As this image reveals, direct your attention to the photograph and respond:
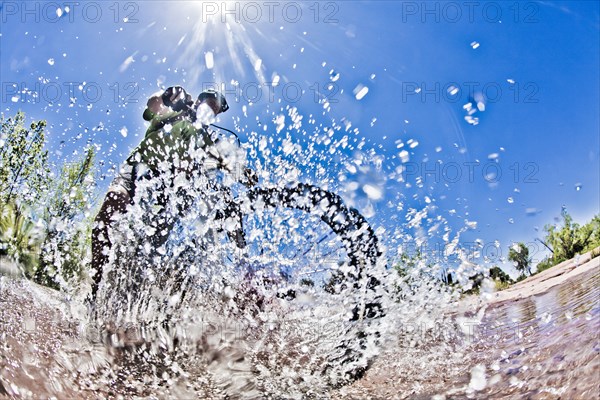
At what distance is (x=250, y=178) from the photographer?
322cm

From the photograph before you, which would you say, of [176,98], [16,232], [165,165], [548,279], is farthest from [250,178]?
[16,232]

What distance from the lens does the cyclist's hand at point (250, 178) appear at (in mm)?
3207

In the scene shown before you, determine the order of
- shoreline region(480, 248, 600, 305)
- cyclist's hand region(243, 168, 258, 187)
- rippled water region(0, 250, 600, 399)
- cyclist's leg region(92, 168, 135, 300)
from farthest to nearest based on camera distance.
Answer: shoreline region(480, 248, 600, 305), cyclist's hand region(243, 168, 258, 187), cyclist's leg region(92, 168, 135, 300), rippled water region(0, 250, 600, 399)

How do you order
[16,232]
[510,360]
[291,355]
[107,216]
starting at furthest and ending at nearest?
1. [16,232]
2. [107,216]
3. [291,355]
4. [510,360]

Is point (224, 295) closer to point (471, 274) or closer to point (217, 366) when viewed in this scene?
point (217, 366)

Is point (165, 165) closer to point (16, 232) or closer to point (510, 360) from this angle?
point (510, 360)

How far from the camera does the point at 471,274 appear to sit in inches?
121

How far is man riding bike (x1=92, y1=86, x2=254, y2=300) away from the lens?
2.96 metres

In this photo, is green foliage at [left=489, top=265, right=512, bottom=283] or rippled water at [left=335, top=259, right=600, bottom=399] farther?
green foliage at [left=489, top=265, right=512, bottom=283]

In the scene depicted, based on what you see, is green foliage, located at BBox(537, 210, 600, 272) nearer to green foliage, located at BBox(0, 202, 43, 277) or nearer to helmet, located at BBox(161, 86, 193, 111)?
helmet, located at BBox(161, 86, 193, 111)

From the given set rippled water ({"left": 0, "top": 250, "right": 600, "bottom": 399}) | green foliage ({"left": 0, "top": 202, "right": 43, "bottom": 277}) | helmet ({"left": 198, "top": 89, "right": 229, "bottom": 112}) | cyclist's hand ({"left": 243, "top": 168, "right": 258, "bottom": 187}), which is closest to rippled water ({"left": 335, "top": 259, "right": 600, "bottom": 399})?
rippled water ({"left": 0, "top": 250, "right": 600, "bottom": 399})

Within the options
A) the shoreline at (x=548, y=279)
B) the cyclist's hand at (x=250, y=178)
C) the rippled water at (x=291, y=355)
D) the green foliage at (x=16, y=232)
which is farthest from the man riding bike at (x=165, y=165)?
the green foliage at (x=16, y=232)

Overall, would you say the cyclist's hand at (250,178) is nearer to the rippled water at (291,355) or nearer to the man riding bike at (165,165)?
the man riding bike at (165,165)

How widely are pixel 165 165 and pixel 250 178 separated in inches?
28.6
